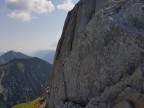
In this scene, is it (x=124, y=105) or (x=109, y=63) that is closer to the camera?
(x=124, y=105)

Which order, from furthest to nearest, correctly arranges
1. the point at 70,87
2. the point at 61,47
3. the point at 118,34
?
the point at 61,47, the point at 70,87, the point at 118,34

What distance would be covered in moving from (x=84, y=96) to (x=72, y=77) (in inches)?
160

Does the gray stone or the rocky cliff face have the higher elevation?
the rocky cliff face

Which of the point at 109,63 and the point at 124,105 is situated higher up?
the point at 109,63

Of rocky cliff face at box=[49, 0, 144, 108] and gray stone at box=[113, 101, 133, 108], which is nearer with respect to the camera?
gray stone at box=[113, 101, 133, 108]

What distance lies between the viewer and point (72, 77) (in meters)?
36.1

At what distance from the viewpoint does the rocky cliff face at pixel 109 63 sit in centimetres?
2619

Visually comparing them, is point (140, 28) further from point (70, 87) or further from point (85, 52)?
point (70, 87)

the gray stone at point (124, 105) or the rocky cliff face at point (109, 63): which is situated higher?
the rocky cliff face at point (109, 63)

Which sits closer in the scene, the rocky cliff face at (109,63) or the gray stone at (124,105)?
the gray stone at (124,105)

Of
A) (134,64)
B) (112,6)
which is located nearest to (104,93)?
(134,64)

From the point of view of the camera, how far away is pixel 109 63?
29969 mm

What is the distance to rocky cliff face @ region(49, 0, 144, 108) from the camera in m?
26.2

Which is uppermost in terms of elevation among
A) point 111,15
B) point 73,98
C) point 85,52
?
point 111,15
